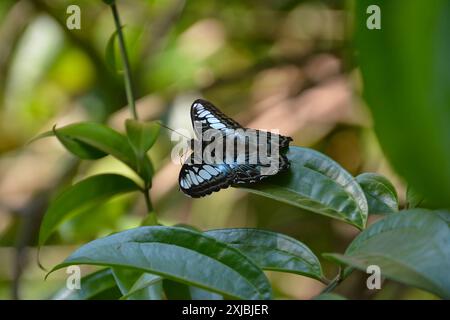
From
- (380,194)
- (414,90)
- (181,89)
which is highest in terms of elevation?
(414,90)

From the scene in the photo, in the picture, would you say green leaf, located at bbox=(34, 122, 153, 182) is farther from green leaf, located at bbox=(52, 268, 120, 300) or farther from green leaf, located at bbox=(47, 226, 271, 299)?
green leaf, located at bbox=(47, 226, 271, 299)

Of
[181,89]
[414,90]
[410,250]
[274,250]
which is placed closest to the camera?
[414,90]

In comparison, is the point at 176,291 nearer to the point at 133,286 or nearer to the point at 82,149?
the point at 133,286

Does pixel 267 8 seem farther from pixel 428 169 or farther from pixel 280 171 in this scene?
pixel 428 169

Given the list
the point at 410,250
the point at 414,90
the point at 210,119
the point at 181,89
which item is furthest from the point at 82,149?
the point at 181,89
